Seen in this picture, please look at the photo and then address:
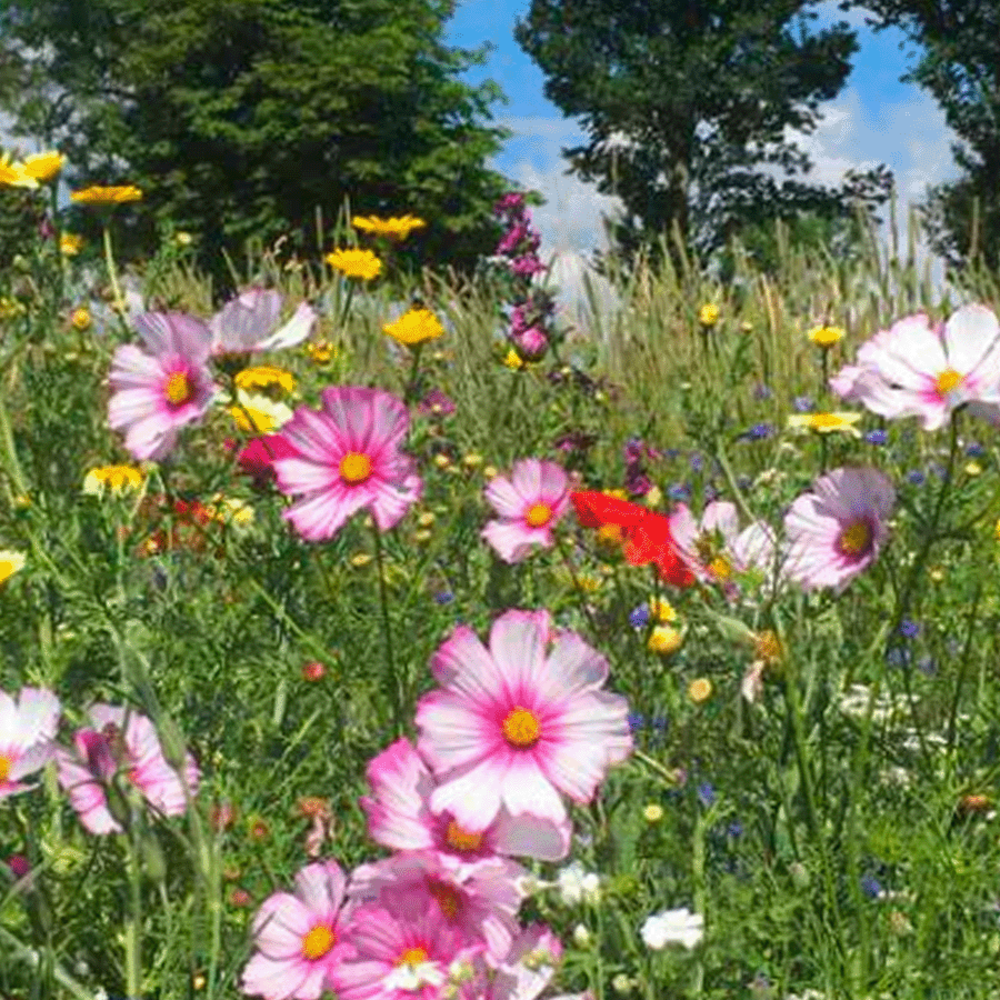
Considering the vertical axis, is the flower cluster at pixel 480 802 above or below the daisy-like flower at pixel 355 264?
below


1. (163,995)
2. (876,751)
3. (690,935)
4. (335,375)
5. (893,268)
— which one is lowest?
(690,935)

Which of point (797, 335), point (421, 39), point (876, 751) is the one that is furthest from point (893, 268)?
point (421, 39)

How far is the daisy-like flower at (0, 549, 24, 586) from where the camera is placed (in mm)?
2486

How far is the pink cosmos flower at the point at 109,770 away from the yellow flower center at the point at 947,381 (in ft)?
2.50

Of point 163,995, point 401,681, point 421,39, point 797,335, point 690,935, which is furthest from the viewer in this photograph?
point 421,39

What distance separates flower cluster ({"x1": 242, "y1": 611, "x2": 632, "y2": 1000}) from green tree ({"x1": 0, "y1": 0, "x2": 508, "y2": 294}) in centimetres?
3194

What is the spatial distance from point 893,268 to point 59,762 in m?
4.84

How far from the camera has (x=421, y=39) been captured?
3659 cm

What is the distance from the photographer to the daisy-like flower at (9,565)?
249cm

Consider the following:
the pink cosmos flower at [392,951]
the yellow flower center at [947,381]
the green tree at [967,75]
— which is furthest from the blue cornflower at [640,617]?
the green tree at [967,75]

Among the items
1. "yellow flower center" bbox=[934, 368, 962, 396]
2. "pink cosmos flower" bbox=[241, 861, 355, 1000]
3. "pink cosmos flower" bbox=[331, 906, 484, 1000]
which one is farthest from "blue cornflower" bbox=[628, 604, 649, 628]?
"pink cosmos flower" bbox=[331, 906, 484, 1000]

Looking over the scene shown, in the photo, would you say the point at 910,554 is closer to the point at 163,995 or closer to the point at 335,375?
the point at 335,375

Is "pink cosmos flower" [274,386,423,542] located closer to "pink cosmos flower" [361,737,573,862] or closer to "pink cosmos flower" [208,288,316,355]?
"pink cosmos flower" [208,288,316,355]

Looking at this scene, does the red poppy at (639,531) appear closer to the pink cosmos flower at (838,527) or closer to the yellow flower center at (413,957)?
the pink cosmos flower at (838,527)
